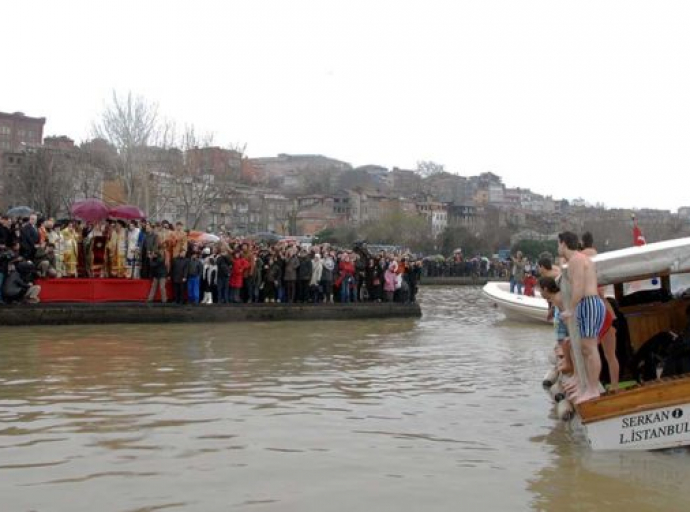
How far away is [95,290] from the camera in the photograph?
21.9 metres

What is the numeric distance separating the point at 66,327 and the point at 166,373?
7.99m

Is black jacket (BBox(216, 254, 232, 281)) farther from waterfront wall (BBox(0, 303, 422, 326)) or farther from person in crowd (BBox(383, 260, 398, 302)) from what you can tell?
person in crowd (BBox(383, 260, 398, 302))

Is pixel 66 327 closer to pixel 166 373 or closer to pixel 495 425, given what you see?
pixel 166 373

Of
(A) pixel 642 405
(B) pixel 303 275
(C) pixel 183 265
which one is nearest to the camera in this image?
(A) pixel 642 405

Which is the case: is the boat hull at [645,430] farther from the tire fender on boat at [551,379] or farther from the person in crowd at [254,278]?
the person in crowd at [254,278]

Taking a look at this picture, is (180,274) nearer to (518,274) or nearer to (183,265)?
(183,265)

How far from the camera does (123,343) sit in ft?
55.9

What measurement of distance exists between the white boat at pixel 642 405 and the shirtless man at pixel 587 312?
0.44 feet

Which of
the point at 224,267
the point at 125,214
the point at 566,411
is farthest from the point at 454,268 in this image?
the point at 566,411

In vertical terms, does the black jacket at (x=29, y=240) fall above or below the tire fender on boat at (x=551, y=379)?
above

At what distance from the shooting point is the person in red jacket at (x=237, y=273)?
76.9ft

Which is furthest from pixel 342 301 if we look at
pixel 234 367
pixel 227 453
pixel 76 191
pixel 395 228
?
pixel 395 228

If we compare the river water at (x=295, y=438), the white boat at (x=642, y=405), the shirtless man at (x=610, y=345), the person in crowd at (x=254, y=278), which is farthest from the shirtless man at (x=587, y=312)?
the person in crowd at (x=254, y=278)

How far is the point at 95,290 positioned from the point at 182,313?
89.1 inches
